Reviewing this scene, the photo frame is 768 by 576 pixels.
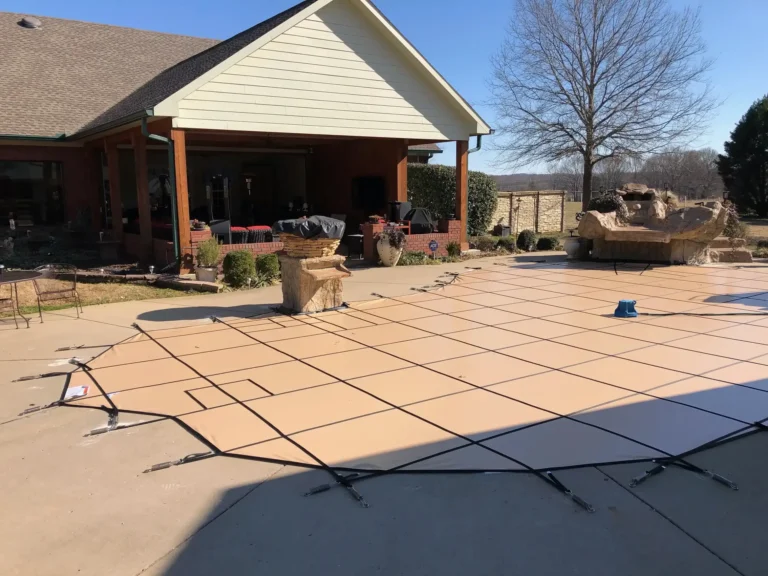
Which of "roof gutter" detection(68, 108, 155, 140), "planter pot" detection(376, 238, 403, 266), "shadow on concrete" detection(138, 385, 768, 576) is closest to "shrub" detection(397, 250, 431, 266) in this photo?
"planter pot" detection(376, 238, 403, 266)

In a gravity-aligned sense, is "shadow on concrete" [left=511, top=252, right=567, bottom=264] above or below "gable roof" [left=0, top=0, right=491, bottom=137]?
below

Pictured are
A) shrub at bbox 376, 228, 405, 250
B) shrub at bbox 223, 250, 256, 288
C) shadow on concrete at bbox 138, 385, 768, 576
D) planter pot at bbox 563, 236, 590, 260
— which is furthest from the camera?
planter pot at bbox 563, 236, 590, 260

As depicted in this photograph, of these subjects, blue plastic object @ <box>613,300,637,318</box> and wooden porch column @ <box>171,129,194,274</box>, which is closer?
blue plastic object @ <box>613,300,637,318</box>

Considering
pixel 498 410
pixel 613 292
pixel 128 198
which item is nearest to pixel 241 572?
pixel 498 410

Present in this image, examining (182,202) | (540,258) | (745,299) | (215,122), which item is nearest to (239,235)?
(182,202)

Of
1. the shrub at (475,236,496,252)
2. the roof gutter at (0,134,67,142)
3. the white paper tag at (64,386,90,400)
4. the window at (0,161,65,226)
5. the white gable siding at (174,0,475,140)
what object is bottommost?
the white paper tag at (64,386,90,400)

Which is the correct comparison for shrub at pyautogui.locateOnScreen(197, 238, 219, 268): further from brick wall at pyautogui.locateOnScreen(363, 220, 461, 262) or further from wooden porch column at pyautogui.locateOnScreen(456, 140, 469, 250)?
wooden porch column at pyautogui.locateOnScreen(456, 140, 469, 250)

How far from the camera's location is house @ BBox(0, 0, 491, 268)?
11242 millimetres

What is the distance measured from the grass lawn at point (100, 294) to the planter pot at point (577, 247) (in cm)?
852

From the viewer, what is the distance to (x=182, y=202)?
35.3 feet

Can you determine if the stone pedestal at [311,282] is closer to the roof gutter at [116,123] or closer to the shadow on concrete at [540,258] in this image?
the roof gutter at [116,123]

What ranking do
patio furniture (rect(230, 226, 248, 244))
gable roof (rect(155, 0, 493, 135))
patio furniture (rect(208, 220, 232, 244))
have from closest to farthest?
gable roof (rect(155, 0, 493, 135))
patio furniture (rect(208, 220, 232, 244))
patio furniture (rect(230, 226, 248, 244))

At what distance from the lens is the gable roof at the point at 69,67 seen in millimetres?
13609

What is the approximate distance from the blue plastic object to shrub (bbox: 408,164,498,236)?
9687 mm
